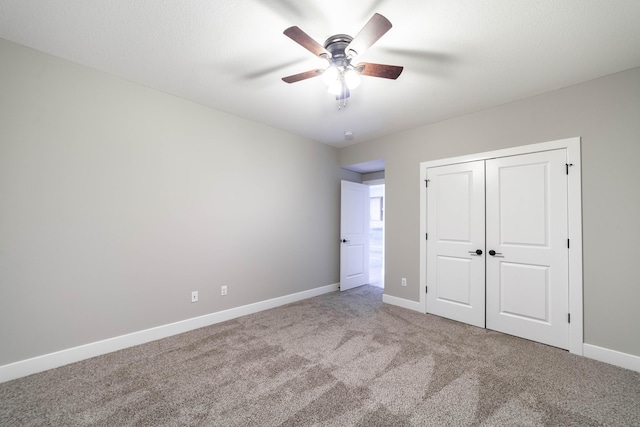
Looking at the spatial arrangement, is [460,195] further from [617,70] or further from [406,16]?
[406,16]

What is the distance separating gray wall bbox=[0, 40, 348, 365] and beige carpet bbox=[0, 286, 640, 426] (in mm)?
432

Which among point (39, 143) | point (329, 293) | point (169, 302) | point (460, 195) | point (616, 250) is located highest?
point (39, 143)

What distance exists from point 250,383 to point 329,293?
265 centimetres

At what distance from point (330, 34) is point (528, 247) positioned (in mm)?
2995

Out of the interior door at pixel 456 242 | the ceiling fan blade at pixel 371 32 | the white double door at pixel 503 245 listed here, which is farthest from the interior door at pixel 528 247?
the ceiling fan blade at pixel 371 32

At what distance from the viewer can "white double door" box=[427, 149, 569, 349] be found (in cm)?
266

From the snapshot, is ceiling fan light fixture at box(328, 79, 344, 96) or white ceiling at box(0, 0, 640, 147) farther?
ceiling fan light fixture at box(328, 79, 344, 96)

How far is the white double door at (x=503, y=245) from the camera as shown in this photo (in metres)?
2.66

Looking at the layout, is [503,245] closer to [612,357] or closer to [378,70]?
[612,357]

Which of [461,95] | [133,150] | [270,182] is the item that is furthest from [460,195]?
[133,150]

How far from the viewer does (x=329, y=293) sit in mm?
4535

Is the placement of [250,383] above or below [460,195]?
below

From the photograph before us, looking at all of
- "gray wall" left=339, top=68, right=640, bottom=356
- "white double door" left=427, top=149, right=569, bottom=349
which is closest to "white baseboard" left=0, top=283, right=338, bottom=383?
"white double door" left=427, top=149, right=569, bottom=349

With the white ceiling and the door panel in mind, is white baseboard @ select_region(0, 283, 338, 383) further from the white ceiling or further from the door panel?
the white ceiling
